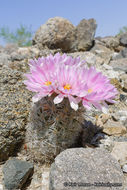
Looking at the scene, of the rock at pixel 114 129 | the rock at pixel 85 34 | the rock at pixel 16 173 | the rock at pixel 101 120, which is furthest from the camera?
the rock at pixel 85 34

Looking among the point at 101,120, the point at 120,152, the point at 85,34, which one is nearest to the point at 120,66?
the point at 85,34

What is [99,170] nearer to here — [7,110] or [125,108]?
[7,110]

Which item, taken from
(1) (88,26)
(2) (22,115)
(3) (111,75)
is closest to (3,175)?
(2) (22,115)

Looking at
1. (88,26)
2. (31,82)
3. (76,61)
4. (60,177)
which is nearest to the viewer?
(60,177)

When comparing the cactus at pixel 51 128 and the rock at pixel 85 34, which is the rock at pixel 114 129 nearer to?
the cactus at pixel 51 128

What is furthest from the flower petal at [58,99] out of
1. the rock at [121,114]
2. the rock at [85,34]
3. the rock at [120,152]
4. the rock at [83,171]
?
the rock at [85,34]

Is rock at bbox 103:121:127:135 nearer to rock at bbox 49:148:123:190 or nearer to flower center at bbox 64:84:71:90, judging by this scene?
rock at bbox 49:148:123:190
